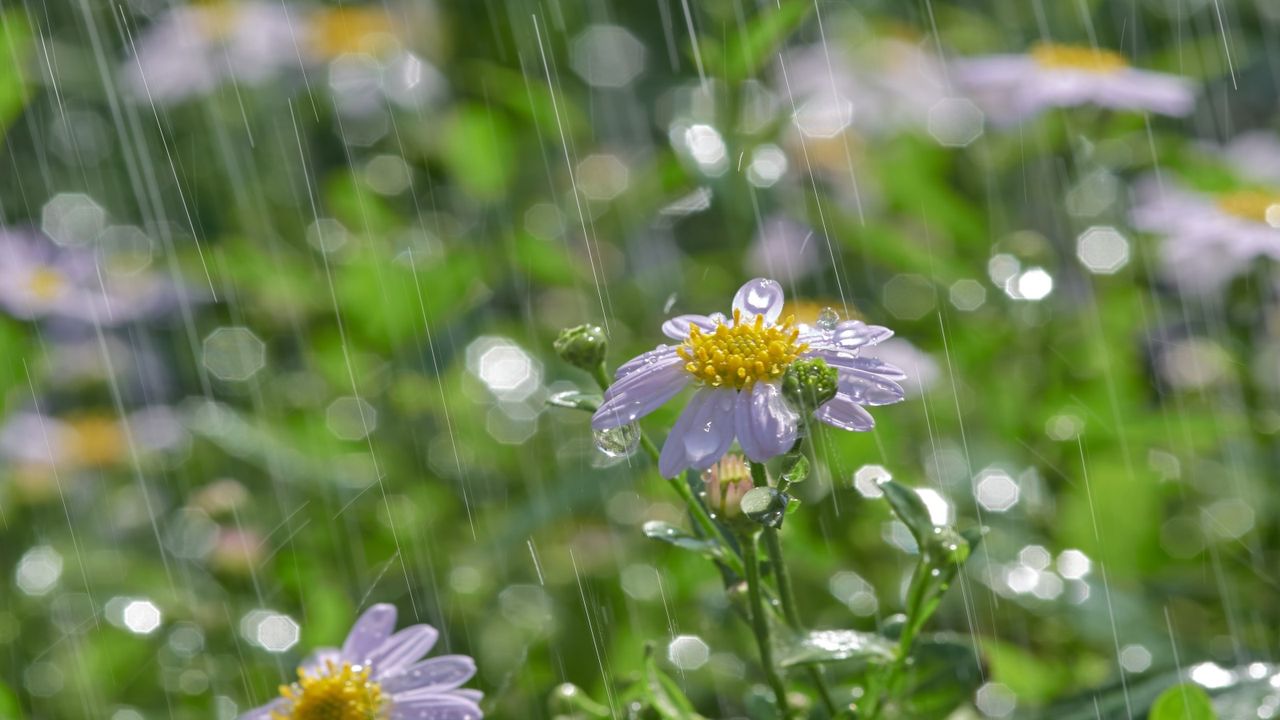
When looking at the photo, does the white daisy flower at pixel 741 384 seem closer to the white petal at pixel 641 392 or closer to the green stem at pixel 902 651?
the white petal at pixel 641 392

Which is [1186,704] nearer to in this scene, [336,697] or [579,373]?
[336,697]

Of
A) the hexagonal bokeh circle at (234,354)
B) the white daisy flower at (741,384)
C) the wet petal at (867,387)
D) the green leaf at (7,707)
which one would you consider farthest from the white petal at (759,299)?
the hexagonal bokeh circle at (234,354)

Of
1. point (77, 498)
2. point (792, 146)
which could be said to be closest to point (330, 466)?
point (77, 498)

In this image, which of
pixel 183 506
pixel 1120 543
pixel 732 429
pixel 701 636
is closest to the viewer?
pixel 732 429

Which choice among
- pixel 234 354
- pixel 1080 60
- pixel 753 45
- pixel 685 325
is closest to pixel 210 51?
pixel 234 354

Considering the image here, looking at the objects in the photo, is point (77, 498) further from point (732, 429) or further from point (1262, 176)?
point (1262, 176)

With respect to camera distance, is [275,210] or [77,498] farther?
[275,210]
